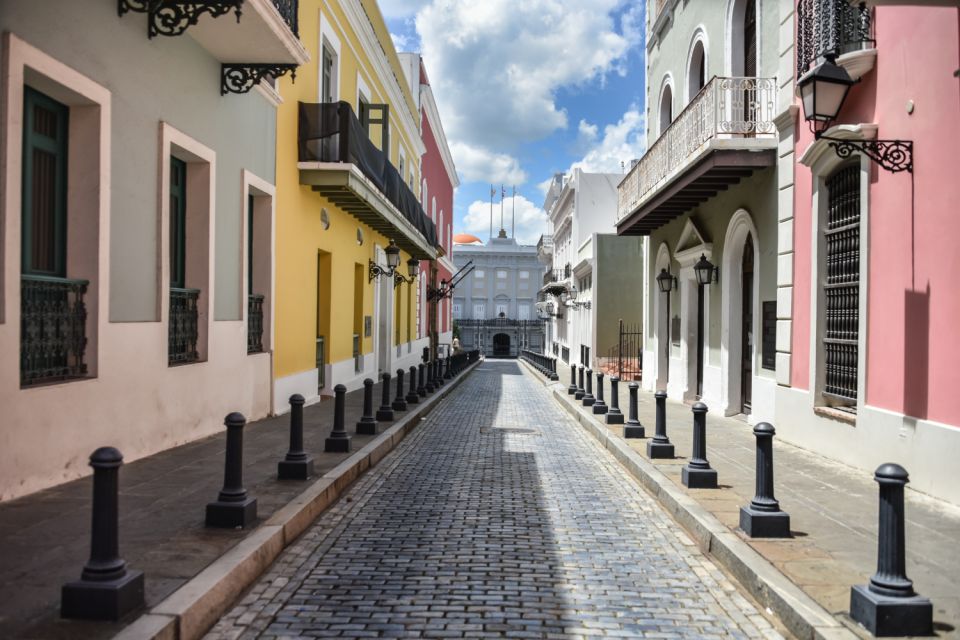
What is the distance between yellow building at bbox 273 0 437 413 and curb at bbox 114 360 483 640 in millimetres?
5206

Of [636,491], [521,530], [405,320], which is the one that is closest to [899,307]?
[636,491]

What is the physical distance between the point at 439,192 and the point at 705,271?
2496 cm

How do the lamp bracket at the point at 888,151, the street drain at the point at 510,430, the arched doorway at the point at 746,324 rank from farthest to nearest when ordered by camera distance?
the arched doorway at the point at 746,324
the street drain at the point at 510,430
the lamp bracket at the point at 888,151

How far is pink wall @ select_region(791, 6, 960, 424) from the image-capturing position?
632 centimetres

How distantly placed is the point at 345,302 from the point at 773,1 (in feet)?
31.0

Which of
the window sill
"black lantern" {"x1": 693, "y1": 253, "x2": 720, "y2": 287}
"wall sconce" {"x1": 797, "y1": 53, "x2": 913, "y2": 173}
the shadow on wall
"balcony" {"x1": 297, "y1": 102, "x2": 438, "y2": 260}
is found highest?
"balcony" {"x1": 297, "y1": 102, "x2": 438, "y2": 260}

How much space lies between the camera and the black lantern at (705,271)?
13.1 metres

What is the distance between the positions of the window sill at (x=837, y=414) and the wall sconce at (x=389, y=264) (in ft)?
34.9

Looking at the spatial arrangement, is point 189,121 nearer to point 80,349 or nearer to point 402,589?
point 80,349

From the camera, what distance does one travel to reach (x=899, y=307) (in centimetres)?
710

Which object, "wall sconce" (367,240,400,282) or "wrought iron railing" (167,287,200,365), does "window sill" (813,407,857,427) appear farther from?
"wall sconce" (367,240,400,282)

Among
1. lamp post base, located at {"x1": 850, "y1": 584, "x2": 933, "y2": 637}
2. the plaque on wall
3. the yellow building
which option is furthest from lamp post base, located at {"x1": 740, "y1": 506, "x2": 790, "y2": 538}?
the yellow building

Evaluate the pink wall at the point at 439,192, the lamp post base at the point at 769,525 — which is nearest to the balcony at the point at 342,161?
the lamp post base at the point at 769,525

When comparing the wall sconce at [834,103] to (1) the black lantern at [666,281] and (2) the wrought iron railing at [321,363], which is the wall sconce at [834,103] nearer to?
(1) the black lantern at [666,281]
